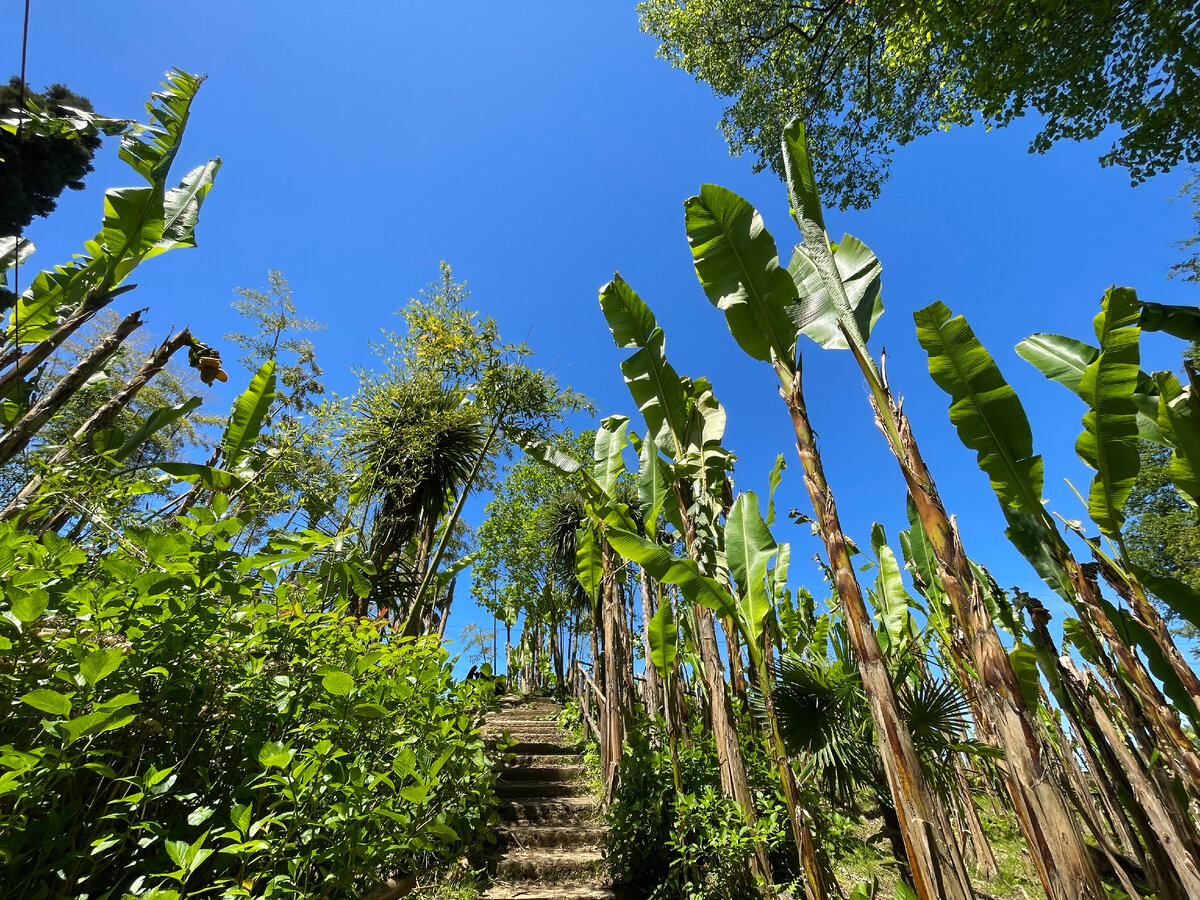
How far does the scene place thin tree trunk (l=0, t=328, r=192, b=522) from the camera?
6.20ft

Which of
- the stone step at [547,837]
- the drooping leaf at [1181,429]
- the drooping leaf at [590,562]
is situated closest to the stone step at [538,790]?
the stone step at [547,837]

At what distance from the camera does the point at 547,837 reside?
4227 millimetres

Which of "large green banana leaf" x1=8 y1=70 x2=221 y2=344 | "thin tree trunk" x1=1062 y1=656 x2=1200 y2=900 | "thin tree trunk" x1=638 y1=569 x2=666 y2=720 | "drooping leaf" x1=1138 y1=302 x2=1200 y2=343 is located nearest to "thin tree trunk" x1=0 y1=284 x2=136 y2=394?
"large green banana leaf" x1=8 y1=70 x2=221 y2=344

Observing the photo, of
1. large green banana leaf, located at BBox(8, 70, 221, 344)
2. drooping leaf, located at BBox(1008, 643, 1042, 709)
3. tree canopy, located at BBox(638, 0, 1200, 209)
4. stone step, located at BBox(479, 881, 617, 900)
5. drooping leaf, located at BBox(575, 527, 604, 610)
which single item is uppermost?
tree canopy, located at BBox(638, 0, 1200, 209)

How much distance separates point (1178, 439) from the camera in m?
1.89

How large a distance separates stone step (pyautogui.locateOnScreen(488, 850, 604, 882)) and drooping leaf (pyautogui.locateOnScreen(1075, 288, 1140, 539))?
13.0 feet

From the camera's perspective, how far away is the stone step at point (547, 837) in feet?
13.7

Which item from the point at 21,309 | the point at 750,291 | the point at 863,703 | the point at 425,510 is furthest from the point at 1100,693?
the point at 425,510

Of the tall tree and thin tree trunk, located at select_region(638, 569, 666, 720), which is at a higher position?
the tall tree

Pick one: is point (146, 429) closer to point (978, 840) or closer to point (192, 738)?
point (192, 738)

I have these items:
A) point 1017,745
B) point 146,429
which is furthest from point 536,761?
point 1017,745

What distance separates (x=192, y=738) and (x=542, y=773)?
4.74 m

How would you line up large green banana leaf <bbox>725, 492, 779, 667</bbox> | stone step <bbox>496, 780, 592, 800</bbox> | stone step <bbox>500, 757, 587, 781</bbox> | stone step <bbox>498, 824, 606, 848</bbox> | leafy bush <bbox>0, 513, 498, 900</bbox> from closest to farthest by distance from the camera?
leafy bush <bbox>0, 513, 498, 900</bbox>
large green banana leaf <bbox>725, 492, 779, 667</bbox>
stone step <bbox>498, 824, 606, 848</bbox>
stone step <bbox>496, 780, 592, 800</bbox>
stone step <bbox>500, 757, 587, 781</bbox>

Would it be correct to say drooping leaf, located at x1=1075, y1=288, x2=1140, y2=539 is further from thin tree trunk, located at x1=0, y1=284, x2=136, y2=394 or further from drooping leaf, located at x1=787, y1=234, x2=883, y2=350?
thin tree trunk, located at x1=0, y1=284, x2=136, y2=394
